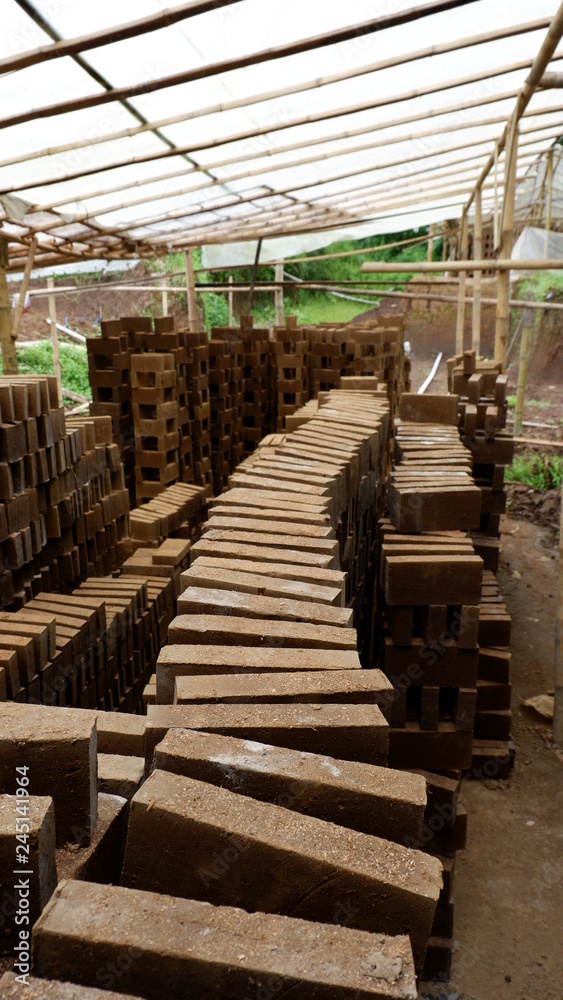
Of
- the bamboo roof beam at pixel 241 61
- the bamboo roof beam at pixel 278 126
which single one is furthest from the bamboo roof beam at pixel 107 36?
the bamboo roof beam at pixel 278 126

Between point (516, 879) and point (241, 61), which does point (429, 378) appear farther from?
point (516, 879)

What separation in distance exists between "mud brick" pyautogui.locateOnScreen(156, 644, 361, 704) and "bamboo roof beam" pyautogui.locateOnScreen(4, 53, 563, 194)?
7209 mm

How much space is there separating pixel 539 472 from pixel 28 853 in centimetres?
1597

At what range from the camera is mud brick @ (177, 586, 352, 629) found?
3.46 metres

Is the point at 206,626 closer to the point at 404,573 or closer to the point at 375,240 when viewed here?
the point at 404,573

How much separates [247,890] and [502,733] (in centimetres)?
567

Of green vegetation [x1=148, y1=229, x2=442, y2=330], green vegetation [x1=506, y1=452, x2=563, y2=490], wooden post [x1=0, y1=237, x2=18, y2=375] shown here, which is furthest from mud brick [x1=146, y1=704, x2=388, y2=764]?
green vegetation [x1=148, y1=229, x2=442, y2=330]

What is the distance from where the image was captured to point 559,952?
5.25 m

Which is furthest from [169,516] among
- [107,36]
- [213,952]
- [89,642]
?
[213,952]

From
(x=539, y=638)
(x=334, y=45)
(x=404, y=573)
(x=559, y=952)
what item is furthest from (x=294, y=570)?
(x=539, y=638)

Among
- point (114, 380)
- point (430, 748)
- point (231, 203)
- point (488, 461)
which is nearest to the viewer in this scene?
point (430, 748)

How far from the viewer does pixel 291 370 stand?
50.0ft

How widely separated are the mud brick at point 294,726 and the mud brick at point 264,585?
0.96 metres

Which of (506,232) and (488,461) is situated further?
(506,232)
